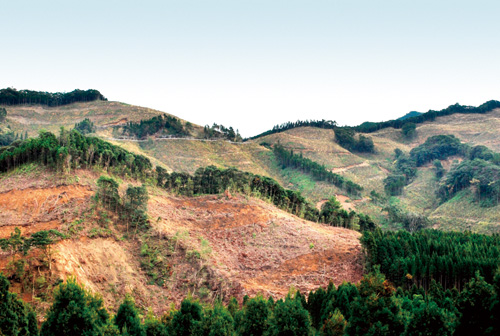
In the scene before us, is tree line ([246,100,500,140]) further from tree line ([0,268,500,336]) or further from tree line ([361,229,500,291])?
tree line ([0,268,500,336])

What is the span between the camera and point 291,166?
91.1 m

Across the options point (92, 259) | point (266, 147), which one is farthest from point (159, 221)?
point (266, 147)

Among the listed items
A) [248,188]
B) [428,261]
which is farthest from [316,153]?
[428,261]

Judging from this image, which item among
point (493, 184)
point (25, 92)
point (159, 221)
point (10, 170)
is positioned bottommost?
point (159, 221)

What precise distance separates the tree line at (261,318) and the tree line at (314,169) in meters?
56.8

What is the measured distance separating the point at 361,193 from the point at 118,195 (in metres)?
58.5

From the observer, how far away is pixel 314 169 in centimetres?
8362

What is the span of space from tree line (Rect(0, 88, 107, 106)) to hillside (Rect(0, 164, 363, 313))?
79.9m

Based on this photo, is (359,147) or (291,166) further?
(359,147)

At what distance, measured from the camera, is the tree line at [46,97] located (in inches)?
3961

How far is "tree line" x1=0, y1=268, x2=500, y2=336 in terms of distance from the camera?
18.1 m

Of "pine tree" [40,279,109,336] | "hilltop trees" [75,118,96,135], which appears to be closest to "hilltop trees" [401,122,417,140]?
"hilltop trees" [75,118,96,135]

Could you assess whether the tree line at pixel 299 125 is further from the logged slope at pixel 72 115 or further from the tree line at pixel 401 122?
the logged slope at pixel 72 115

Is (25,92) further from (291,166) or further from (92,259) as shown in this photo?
(92,259)
